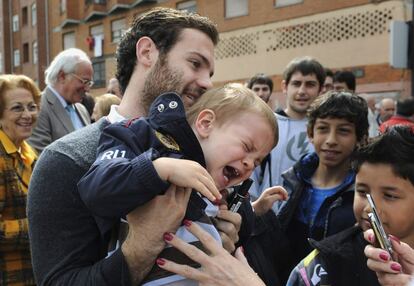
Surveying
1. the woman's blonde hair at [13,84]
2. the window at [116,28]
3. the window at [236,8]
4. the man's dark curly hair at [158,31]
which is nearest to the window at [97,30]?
the window at [116,28]

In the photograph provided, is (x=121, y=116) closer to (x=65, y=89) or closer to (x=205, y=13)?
(x=65, y=89)

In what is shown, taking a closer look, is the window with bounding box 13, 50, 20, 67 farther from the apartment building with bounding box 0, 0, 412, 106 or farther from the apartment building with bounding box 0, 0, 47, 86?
the apartment building with bounding box 0, 0, 412, 106

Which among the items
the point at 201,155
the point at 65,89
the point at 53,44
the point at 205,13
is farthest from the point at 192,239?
the point at 53,44

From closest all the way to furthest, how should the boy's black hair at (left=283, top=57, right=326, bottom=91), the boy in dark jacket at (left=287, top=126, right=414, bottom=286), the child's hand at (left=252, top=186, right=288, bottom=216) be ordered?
the boy in dark jacket at (left=287, top=126, right=414, bottom=286), the child's hand at (left=252, top=186, right=288, bottom=216), the boy's black hair at (left=283, top=57, right=326, bottom=91)

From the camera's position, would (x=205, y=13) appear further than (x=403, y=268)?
Yes

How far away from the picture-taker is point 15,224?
3.04 meters

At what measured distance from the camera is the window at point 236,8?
811 inches

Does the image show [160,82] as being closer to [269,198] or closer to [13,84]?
[269,198]

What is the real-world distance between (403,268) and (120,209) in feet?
3.24

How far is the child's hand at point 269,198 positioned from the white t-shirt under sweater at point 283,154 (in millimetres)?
1222

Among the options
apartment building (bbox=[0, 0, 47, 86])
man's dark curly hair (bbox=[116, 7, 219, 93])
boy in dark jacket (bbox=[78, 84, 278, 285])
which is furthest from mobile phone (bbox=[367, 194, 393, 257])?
apartment building (bbox=[0, 0, 47, 86])

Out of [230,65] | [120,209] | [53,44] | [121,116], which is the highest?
[53,44]

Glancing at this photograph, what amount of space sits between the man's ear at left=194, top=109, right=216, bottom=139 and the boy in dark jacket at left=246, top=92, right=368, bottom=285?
2.97 ft

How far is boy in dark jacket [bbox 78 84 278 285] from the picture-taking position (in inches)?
53.2
